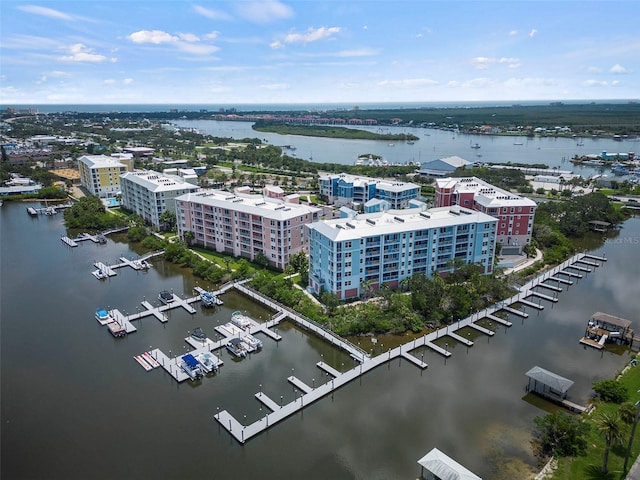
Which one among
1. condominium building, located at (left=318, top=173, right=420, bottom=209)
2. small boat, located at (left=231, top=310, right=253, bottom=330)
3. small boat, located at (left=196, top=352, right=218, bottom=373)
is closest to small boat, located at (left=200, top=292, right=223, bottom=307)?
small boat, located at (left=231, top=310, right=253, bottom=330)

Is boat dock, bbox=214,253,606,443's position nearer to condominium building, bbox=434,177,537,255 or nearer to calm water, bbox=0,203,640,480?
calm water, bbox=0,203,640,480

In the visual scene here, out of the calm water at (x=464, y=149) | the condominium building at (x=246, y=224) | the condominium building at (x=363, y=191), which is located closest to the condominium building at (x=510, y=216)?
the condominium building at (x=363, y=191)

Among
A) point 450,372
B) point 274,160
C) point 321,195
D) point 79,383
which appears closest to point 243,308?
point 79,383

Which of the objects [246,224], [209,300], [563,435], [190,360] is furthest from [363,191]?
[563,435]

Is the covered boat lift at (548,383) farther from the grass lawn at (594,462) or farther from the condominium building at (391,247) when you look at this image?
the condominium building at (391,247)

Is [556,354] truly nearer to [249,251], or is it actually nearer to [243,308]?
[243,308]
